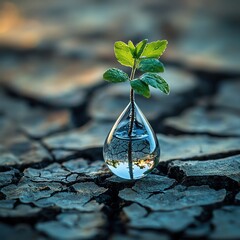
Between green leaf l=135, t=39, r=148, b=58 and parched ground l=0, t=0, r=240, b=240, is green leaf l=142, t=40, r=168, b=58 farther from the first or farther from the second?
parched ground l=0, t=0, r=240, b=240

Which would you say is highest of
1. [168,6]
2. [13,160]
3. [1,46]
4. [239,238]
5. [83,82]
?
[168,6]

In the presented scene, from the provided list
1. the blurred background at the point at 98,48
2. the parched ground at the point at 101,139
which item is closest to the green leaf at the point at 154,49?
the parched ground at the point at 101,139

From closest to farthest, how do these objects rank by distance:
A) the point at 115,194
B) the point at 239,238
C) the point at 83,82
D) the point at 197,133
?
the point at 239,238 → the point at 115,194 → the point at 197,133 → the point at 83,82

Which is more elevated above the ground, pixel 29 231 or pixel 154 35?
pixel 154 35

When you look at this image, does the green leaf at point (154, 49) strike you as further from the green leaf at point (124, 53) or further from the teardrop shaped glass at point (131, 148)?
the teardrop shaped glass at point (131, 148)

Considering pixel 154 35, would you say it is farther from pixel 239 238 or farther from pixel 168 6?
pixel 239 238

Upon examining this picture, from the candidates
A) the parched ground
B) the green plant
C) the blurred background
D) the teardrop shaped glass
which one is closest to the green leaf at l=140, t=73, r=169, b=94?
the green plant

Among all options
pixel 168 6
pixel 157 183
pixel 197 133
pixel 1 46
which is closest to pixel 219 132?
pixel 197 133

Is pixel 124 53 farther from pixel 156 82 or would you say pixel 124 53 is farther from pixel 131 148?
pixel 131 148

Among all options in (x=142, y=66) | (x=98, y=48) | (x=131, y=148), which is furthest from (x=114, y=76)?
(x=98, y=48)
